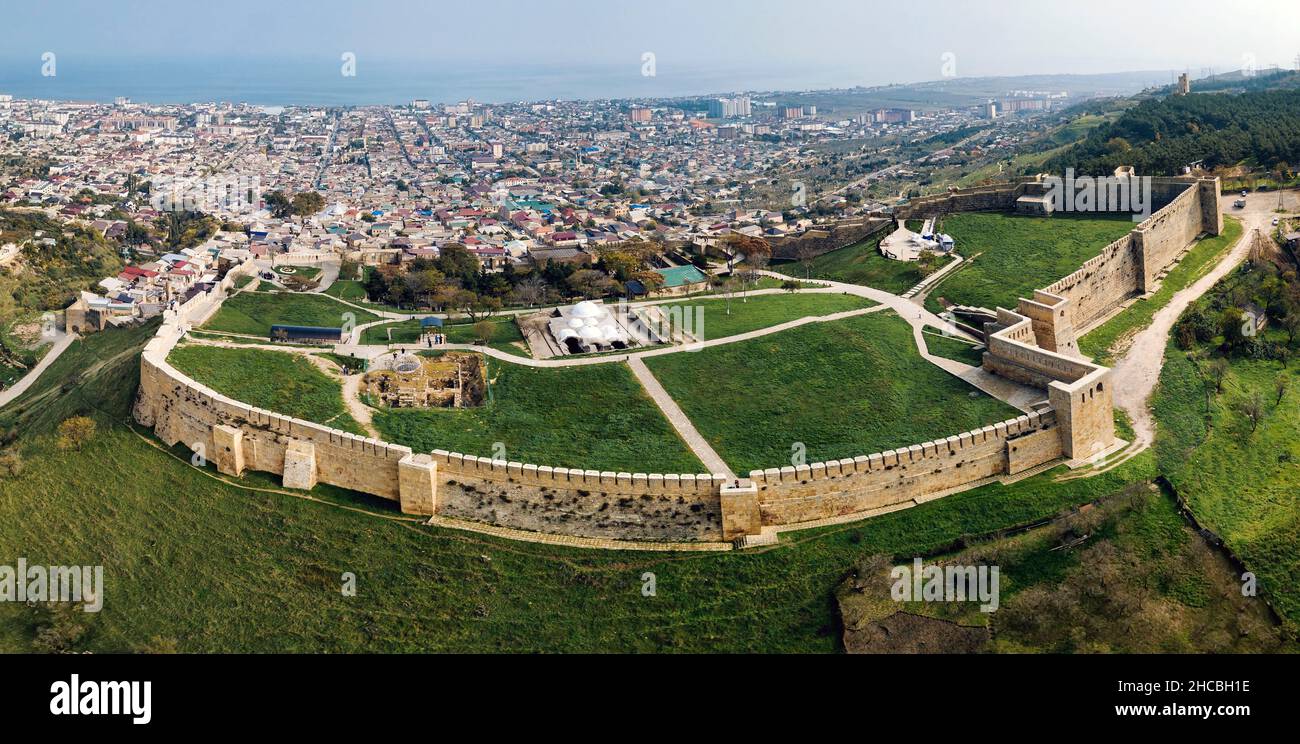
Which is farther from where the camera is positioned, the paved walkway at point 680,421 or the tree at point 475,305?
the tree at point 475,305

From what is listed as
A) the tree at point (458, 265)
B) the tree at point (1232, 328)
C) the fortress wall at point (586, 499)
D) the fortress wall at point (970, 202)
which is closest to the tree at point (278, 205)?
the tree at point (458, 265)

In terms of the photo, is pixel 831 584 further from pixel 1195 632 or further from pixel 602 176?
pixel 602 176

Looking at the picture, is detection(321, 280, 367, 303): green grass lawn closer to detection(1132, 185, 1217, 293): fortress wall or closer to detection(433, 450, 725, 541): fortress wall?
detection(433, 450, 725, 541): fortress wall

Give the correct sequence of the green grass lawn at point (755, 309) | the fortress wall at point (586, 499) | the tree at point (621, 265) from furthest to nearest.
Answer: the tree at point (621, 265), the green grass lawn at point (755, 309), the fortress wall at point (586, 499)

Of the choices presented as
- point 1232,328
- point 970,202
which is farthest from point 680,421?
point 970,202

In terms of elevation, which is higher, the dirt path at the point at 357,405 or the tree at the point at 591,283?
the tree at the point at 591,283

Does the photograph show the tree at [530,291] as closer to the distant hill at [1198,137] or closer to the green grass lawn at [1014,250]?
the green grass lawn at [1014,250]

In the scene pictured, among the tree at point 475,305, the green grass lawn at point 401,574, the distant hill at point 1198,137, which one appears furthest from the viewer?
the distant hill at point 1198,137

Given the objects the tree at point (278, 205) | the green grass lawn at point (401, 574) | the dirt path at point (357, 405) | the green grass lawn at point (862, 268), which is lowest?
the green grass lawn at point (401, 574)
